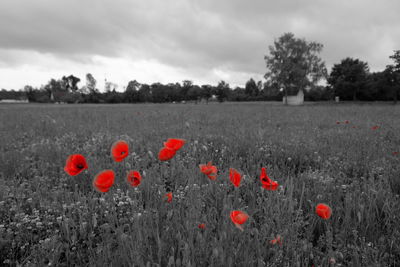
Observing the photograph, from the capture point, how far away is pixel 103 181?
129cm

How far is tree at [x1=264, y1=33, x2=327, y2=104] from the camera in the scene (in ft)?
133

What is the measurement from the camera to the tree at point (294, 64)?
40.4m

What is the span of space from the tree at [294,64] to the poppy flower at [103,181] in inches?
1701

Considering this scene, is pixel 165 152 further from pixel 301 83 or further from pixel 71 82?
pixel 71 82

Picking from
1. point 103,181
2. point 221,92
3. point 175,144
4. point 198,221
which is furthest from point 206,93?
point 103,181

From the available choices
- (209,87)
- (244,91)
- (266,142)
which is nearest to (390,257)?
(266,142)

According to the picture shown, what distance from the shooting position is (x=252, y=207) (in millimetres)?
1863

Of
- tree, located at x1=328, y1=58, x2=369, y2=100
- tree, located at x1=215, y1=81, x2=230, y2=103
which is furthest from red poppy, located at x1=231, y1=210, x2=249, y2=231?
tree, located at x1=215, y1=81, x2=230, y2=103

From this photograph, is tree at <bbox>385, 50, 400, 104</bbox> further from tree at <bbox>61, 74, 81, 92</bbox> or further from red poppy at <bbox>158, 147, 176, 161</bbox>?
tree at <bbox>61, 74, 81, 92</bbox>

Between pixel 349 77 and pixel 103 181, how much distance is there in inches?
2719

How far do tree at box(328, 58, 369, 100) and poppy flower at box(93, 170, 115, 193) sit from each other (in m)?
66.3

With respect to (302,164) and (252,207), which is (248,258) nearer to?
(252,207)

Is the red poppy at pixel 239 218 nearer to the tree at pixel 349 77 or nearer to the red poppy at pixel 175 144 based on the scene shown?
the red poppy at pixel 175 144

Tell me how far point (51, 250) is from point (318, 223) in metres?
1.86
